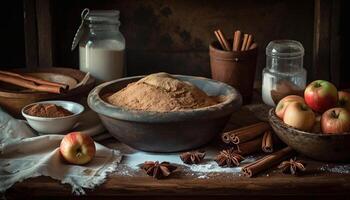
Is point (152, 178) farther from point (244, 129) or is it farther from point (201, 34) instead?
point (201, 34)

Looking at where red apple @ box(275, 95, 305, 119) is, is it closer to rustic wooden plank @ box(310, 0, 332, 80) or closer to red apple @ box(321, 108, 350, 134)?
red apple @ box(321, 108, 350, 134)

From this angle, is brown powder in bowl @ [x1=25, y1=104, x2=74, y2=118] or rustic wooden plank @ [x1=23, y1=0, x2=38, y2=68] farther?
rustic wooden plank @ [x1=23, y1=0, x2=38, y2=68]

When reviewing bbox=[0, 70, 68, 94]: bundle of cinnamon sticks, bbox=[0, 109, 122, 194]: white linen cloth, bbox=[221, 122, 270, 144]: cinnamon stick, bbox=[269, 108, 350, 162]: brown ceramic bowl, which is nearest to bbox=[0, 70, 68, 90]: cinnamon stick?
bbox=[0, 70, 68, 94]: bundle of cinnamon sticks

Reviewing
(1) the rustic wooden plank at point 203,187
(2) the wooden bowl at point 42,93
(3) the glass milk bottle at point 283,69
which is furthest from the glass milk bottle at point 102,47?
(1) the rustic wooden plank at point 203,187

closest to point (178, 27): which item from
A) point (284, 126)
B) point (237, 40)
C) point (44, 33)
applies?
point (237, 40)

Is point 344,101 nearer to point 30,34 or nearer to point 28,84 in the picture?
point 28,84
